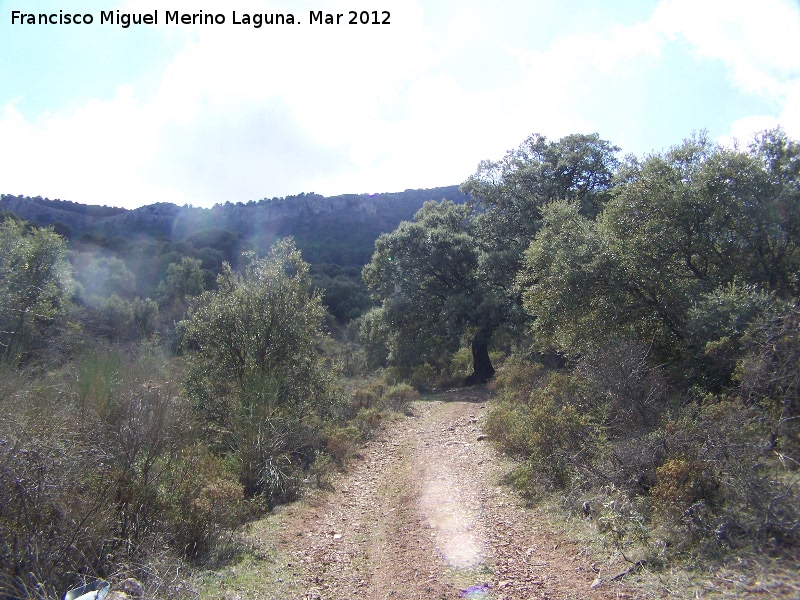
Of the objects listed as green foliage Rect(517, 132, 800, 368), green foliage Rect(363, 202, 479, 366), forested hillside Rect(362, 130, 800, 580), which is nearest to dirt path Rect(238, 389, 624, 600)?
forested hillside Rect(362, 130, 800, 580)

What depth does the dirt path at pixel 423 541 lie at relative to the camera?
508 centimetres

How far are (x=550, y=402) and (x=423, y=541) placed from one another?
351cm

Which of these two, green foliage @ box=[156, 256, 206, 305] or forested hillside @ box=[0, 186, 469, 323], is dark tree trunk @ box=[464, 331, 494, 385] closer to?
forested hillside @ box=[0, 186, 469, 323]

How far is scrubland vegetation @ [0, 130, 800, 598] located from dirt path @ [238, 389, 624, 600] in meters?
0.57

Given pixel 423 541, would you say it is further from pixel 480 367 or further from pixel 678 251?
pixel 480 367

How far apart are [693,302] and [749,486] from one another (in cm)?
447

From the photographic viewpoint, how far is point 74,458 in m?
4.91

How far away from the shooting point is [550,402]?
8641mm

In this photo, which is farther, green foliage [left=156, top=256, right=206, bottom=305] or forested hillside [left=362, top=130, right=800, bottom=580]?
green foliage [left=156, top=256, right=206, bottom=305]

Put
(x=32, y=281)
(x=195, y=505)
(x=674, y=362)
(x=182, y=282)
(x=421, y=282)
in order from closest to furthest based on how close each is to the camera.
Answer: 1. (x=195, y=505)
2. (x=674, y=362)
3. (x=32, y=281)
4. (x=421, y=282)
5. (x=182, y=282)

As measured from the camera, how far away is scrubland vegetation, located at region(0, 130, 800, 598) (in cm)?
470

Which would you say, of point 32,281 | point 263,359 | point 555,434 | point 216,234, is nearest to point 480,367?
point 263,359

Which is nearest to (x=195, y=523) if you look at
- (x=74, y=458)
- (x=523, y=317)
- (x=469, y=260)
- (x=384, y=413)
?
(x=74, y=458)

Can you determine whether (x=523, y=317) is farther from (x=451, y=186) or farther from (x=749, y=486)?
(x=451, y=186)
